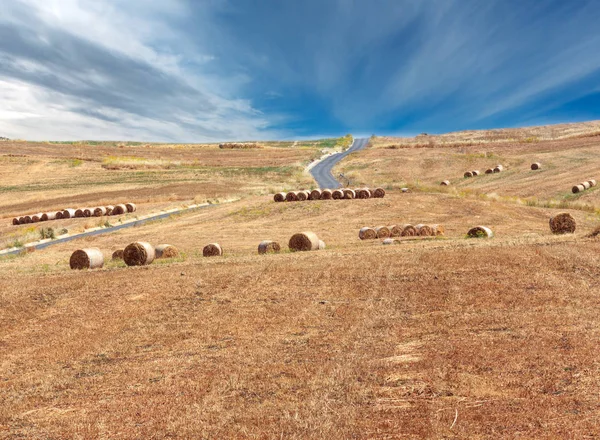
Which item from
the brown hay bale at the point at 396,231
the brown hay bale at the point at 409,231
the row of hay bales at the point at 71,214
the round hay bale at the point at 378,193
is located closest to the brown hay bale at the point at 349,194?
the round hay bale at the point at 378,193

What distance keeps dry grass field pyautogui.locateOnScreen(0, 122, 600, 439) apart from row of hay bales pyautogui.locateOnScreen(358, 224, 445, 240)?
7556mm

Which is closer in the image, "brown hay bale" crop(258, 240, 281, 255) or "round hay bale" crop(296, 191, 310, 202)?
"brown hay bale" crop(258, 240, 281, 255)

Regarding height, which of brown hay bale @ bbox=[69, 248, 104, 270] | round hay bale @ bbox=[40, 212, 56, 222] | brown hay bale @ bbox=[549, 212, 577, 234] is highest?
round hay bale @ bbox=[40, 212, 56, 222]

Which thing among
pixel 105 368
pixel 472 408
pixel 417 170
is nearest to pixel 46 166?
pixel 417 170

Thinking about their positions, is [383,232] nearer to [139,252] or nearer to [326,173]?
→ [139,252]

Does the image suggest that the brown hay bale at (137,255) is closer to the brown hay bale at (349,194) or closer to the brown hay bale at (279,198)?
the brown hay bale at (279,198)

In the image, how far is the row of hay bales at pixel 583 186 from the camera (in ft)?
154

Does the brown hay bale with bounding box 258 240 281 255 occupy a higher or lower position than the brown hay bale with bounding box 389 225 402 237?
lower

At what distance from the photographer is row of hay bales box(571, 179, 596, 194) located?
154 feet

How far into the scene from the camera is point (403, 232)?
2916 centimetres

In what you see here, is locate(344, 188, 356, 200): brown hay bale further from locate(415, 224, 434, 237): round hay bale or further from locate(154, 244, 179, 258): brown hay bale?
locate(154, 244, 179, 258): brown hay bale

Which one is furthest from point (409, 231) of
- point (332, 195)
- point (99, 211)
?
point (99, 211)

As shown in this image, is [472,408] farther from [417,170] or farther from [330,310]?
[417,170]

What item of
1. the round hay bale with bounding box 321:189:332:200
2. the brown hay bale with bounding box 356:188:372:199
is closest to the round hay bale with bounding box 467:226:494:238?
the brown hay bale with bounding box 356:188:372:199
